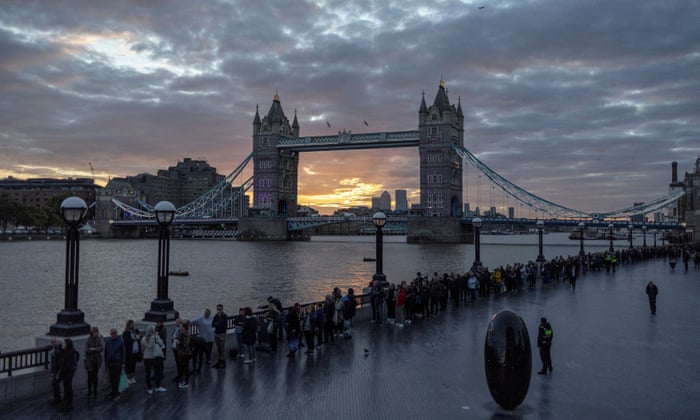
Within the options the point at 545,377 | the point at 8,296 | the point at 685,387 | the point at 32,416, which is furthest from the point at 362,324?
the point at 8,296

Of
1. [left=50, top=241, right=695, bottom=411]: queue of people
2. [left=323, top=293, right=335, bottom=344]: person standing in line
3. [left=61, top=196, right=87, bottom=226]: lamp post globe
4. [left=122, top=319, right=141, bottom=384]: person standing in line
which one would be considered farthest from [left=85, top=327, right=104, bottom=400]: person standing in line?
[left=323, top=293, right=335, bottom=344]: person standing in line

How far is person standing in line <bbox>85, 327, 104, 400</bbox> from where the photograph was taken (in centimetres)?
984

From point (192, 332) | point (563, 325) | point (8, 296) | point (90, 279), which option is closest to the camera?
point (192, 332)

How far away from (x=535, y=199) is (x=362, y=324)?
106 meters

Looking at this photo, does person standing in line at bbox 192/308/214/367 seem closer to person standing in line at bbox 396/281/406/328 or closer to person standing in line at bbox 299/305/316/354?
person standing in line at bbox 299/305/316/354

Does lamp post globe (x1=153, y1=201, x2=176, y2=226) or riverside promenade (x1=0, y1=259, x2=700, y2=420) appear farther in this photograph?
lamp post globe (x1=153, y1=201, x2=176, y2=226)

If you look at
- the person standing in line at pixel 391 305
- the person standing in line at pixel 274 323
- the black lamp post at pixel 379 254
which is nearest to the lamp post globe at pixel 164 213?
the person standing in line at pixel 274 323

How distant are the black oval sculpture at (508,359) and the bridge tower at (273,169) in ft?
387

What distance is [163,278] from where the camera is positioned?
13273 millimetres

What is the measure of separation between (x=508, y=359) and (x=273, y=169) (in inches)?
4812

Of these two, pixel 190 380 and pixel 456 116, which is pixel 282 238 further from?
pixel 190 380

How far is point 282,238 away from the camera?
4712 inches

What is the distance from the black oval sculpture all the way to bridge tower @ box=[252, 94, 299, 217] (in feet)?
387

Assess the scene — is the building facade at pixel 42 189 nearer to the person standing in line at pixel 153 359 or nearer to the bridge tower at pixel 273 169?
the bridge tower at pixel 273 169
